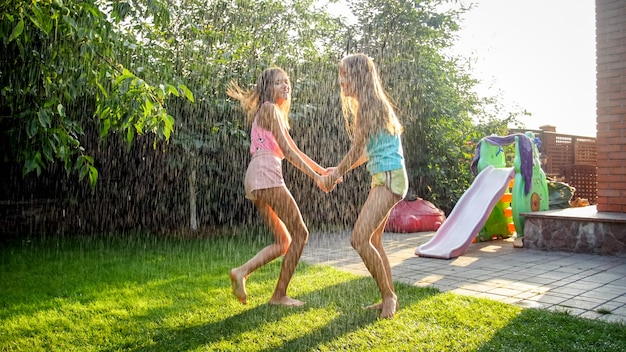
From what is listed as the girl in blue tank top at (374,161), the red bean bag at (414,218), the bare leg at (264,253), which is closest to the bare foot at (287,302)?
the bare leg at (264,253)

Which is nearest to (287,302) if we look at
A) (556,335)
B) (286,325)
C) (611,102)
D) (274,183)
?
(286,325)

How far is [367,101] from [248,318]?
66.8 inches

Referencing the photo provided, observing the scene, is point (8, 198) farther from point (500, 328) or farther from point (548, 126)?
point (548, 126)

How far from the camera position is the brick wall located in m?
6.83

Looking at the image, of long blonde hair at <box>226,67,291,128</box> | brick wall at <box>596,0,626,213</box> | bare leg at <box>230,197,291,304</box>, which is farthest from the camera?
brick wall at <box>596,0,626,213</box>

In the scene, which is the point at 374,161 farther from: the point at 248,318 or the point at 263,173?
the point at 248,318

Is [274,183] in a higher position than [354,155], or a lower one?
lower

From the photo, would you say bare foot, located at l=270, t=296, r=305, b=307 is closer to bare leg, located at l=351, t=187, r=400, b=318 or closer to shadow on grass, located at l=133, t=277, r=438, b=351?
shadow on grass, located at l=133, t=277, r=438, b=351

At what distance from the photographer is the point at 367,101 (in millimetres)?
3654

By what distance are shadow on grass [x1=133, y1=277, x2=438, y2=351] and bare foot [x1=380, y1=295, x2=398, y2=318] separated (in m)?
0.07

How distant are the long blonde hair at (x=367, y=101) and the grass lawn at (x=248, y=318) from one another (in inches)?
50.4

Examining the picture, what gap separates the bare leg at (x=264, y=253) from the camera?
3.73m

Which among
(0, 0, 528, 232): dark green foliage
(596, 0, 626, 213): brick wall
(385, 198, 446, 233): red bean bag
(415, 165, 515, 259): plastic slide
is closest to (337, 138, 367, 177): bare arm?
(0, 0, 528, 232): dark green foliage

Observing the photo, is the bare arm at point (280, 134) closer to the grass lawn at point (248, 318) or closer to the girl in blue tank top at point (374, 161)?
the girl in blue tank top at point (374, 161)
